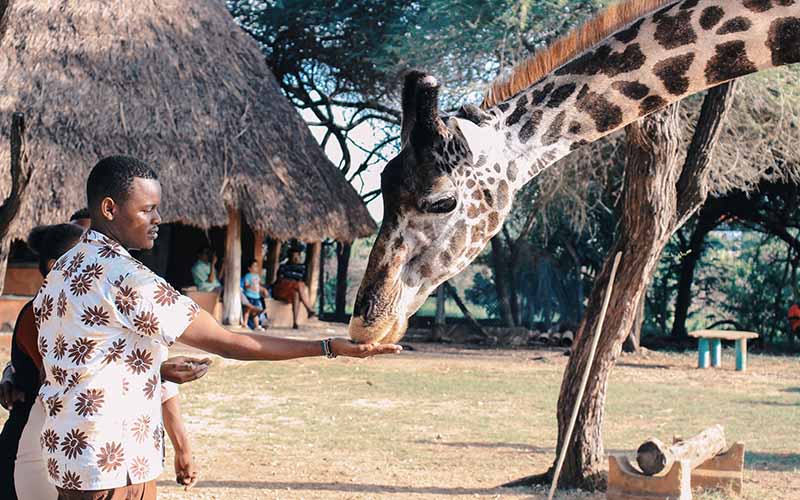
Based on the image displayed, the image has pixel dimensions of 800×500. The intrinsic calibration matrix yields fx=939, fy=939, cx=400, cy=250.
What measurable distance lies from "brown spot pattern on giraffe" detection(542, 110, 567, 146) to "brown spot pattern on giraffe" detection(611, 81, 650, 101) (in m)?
0.20

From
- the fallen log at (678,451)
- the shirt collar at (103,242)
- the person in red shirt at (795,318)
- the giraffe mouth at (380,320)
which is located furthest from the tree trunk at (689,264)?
the shirt collar at (103,242)

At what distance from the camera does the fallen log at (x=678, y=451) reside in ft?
18.1

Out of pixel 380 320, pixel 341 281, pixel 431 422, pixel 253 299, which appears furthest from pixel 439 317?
pixel 380 320

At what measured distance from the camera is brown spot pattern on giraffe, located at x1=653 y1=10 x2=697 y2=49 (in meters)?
3.14

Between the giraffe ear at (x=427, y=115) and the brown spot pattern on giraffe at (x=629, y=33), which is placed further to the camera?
the brown spot pattern on giraffe at (x=629, y=33)

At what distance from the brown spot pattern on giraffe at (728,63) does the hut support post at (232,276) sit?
1203 cm

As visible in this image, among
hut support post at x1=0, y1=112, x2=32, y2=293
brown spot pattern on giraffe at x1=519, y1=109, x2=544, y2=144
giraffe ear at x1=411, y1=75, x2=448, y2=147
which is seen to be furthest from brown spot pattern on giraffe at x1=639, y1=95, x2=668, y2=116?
hut support post at x1=0, y1=112, x2=32, y2=293

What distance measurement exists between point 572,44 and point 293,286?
13.4 m

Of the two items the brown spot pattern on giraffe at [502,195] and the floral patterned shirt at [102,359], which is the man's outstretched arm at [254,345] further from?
the brown spot pattern on giraffe at [502,195]

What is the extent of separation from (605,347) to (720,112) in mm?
1723

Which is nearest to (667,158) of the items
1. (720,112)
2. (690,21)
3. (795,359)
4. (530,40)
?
(720,112)

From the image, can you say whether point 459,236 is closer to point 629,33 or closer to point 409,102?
point 409,102

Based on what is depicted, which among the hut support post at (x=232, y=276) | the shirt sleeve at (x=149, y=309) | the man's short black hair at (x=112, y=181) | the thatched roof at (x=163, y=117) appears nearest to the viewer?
the shirt sleeve at (x=149, y=309)

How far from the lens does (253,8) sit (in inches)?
798
